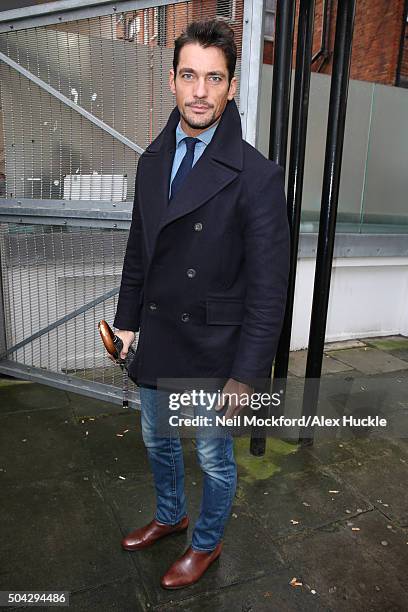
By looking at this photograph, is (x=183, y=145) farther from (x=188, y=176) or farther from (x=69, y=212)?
(x=69, y=212)

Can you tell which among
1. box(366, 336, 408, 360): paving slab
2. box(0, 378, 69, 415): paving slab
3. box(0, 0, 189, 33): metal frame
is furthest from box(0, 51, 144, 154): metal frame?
box(366, 336, 408, 360): paving slab

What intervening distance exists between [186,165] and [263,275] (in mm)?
544

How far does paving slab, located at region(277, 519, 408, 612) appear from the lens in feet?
7.07

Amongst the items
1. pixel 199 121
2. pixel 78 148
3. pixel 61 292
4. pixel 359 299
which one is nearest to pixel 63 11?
pixel 78 148

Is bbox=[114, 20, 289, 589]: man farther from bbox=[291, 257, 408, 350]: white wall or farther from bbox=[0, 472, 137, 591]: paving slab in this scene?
bbox=[291, 257, 408, 350]: white wall

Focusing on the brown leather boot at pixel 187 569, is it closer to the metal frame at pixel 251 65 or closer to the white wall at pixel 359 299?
the metal frame at pixel 251 65

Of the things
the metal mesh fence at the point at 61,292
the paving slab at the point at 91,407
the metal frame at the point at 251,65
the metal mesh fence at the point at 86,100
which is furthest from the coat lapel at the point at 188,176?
the paving slab at the point at 91,407

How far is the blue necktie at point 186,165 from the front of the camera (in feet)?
6.18

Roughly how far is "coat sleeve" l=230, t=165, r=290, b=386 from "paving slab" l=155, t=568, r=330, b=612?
1054 mm

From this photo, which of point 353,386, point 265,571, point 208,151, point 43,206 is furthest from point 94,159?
point 353,386

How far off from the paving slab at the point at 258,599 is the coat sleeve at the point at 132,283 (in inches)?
48.9

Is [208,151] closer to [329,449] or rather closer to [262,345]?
[262,345]

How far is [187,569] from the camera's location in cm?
219

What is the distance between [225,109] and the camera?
6.17ft
